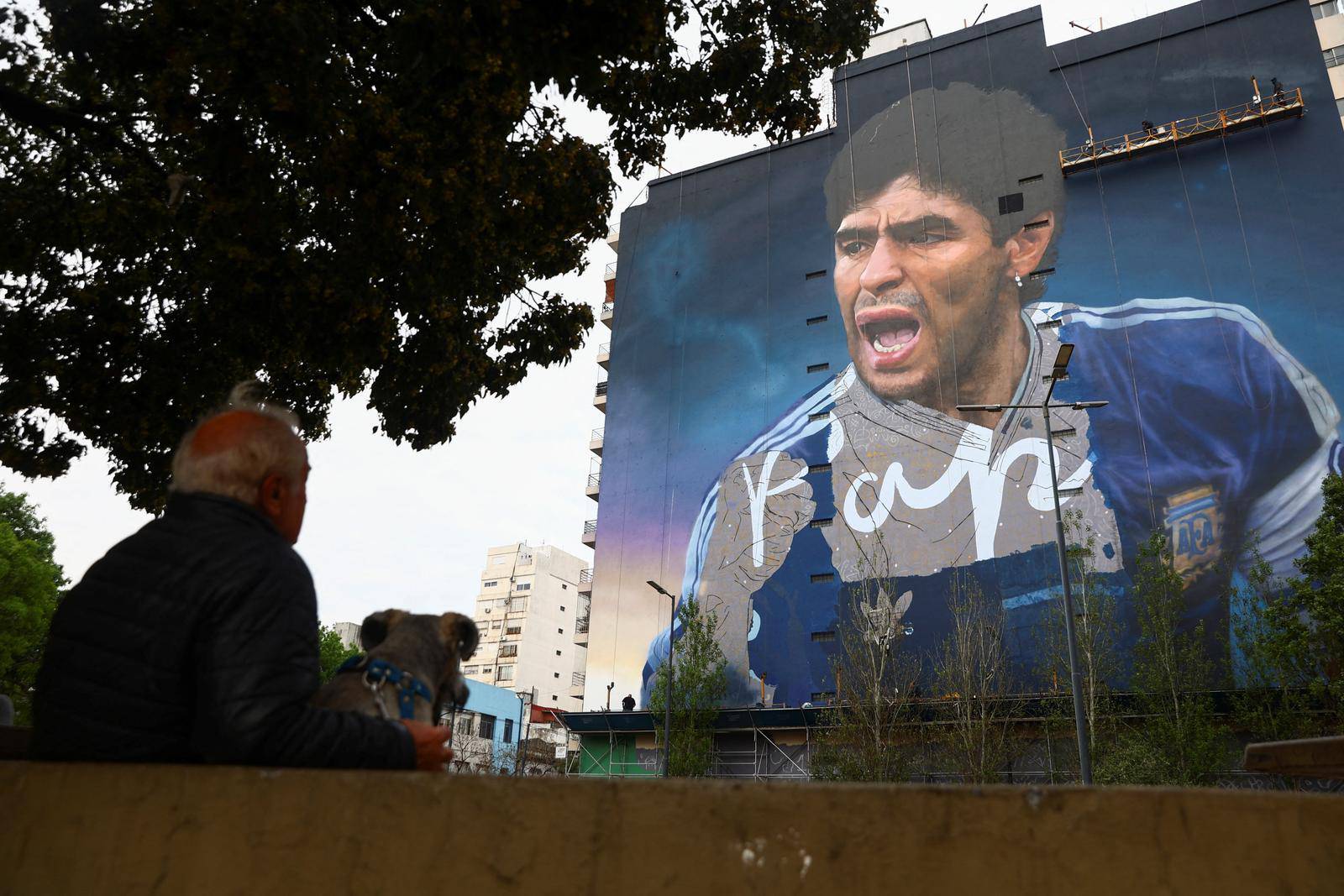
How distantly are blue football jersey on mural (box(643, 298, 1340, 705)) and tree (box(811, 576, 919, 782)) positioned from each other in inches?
13.1

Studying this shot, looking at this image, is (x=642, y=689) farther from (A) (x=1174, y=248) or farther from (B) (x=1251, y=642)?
(A) (x=1174, y=248)

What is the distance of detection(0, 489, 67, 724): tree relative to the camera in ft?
86.7

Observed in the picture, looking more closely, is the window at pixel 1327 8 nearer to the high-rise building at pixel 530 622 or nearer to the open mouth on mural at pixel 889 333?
the open mouth on mural at pixel 889 333

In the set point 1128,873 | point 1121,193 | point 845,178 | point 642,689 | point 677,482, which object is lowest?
point 1128,873

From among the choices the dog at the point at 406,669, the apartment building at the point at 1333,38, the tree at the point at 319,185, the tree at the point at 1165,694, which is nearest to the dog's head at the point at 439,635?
the dog at the point at 406,669

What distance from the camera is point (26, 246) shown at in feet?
22.9

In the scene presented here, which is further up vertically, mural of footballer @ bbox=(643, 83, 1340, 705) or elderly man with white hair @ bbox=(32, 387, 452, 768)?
mural of footballer @ bbox=(643, 83, 1340, 705)

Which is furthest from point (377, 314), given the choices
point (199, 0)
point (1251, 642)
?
point (1251, 642)

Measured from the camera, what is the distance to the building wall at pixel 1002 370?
2928 cm

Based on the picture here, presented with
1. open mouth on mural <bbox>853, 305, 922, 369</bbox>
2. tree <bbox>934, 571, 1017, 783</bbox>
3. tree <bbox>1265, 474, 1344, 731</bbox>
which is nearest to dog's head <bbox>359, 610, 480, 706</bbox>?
tree <bbox>1265, 474, 1344, 731</bbox>

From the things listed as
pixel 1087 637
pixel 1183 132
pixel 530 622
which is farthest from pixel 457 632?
pixel 530 622

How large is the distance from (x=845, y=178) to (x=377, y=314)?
116 feet

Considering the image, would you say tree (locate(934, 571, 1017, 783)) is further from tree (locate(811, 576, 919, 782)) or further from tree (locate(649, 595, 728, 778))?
tree (locate(649, 595, 728, 778))

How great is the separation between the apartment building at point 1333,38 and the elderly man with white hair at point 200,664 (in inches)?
1592
